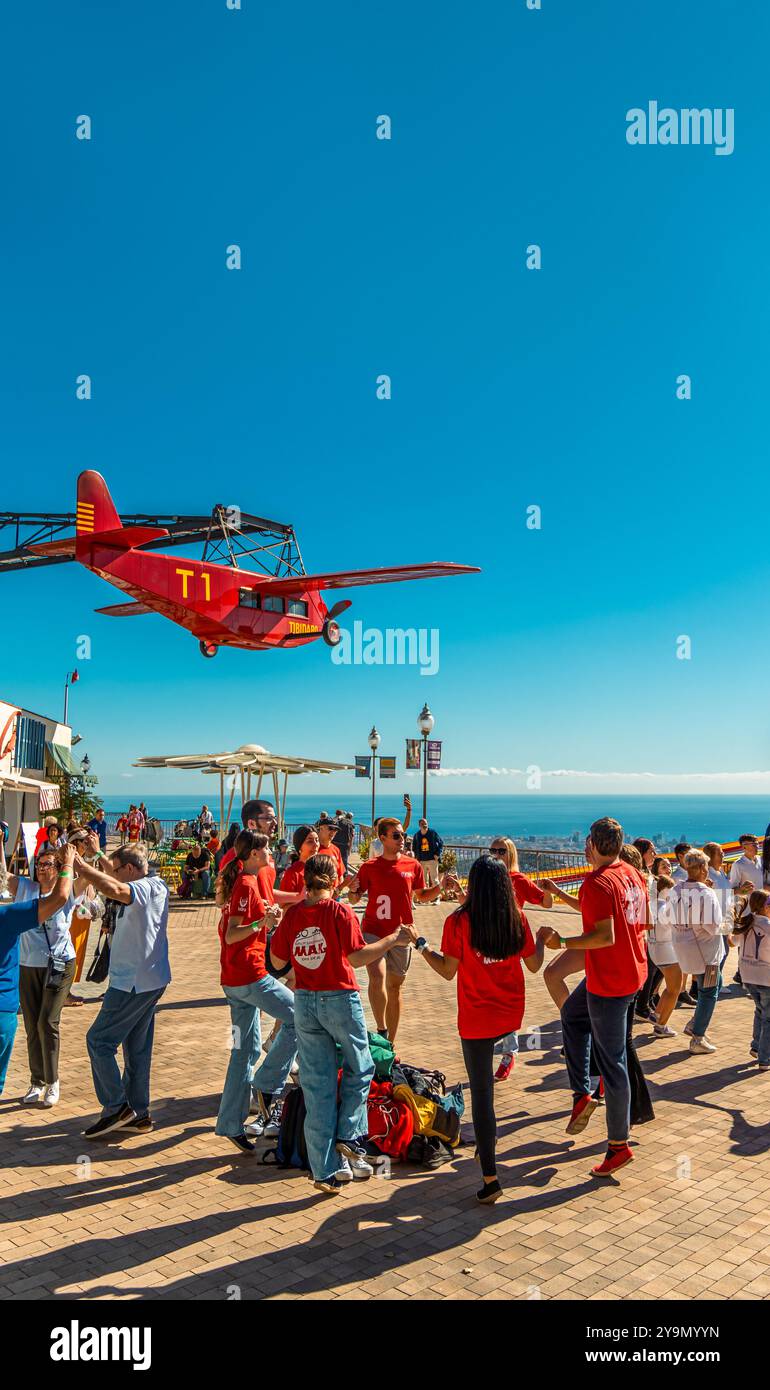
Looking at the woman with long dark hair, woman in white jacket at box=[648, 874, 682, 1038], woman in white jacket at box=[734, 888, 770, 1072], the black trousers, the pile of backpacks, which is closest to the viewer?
the woman with long dark hair

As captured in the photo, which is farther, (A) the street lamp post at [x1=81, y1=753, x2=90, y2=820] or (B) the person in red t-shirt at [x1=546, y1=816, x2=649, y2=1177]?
(A) the street lamp post at [x1=81, y1=753, x2=90, y2=820]

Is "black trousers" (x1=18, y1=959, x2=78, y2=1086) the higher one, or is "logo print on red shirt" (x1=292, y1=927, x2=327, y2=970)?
"logo print on red shirt" (x1=292, y1=927, x2=327, y2=970)

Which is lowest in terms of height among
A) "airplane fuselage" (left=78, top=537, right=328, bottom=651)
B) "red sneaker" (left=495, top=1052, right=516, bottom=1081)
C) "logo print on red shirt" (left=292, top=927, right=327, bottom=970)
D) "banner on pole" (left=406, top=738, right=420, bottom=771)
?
"red sneaker" (left=495, top=1052, right=516, bottom=1081)

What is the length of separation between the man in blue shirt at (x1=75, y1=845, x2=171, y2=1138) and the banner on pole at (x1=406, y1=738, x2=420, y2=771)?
745 inches

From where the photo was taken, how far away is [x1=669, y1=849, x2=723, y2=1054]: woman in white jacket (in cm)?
793

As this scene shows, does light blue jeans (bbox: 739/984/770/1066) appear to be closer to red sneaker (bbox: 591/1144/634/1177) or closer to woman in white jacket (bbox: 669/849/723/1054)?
woman in white jacket (bbox: 669/849/723/1054)

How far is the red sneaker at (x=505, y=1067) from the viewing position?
23.6 ft

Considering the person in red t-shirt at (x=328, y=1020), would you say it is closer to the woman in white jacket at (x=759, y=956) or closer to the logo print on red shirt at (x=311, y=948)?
the logo print on red shirt at (x=311, y=948)

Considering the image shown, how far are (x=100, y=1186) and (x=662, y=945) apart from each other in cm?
502

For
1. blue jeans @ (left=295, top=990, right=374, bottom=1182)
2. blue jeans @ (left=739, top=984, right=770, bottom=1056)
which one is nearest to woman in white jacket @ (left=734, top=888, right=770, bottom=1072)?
blue jeans @ (left=739, top=984, right=770, bottom=1056)

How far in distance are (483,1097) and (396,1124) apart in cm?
92

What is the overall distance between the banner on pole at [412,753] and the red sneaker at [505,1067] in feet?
57.4
